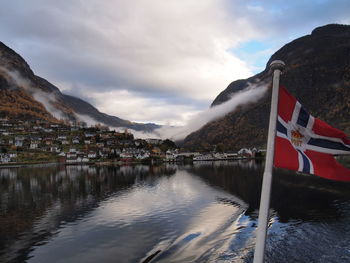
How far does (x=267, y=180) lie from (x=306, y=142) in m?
2.17

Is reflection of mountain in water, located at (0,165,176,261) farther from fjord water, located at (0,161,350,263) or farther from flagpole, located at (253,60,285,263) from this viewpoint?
flagpole, located at (253,60,285,263)

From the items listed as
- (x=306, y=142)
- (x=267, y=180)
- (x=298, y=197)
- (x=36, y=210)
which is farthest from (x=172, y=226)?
(x=267, y=180)

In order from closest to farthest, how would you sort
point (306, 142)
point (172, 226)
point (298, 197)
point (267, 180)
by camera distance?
point (267, 180) < point (306, 142) < point (172, 226) < point (298, 197)

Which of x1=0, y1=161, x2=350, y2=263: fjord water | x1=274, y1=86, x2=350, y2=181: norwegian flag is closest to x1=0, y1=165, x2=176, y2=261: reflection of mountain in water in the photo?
x1=0, y1=161, x2=350, y2=263: fjord water

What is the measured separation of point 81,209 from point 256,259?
49085 mm

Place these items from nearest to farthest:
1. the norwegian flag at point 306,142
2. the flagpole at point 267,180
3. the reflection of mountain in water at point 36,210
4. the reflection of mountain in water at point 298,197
A: the flagpole at point 267,180, the norwegian flag at point 306,142, the reflection of mountain in water at point 36,210, the reflection of mountain in water at point 298,197

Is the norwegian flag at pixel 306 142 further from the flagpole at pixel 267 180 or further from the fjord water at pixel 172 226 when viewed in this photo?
the fjord water at pixel 172 226

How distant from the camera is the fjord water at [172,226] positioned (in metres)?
27.5

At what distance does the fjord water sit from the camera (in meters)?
27.5

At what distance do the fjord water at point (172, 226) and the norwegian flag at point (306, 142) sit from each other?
797 inches

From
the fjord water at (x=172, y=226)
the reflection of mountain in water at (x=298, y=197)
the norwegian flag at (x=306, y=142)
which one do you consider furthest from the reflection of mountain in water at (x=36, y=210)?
the norwegian flag at (x=306, y=142)

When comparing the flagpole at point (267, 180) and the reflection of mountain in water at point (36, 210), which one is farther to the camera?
the reflection of mountain in water at point (36, 210)

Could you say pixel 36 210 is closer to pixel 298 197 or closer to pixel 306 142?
pixel 298 197

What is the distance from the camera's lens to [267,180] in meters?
5.78
